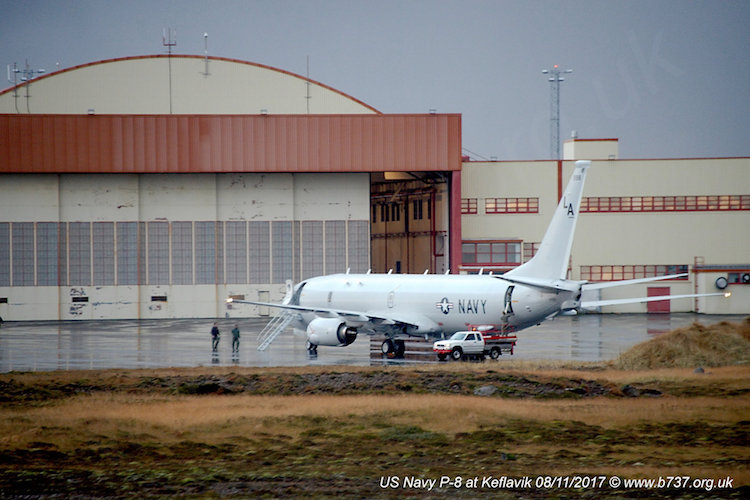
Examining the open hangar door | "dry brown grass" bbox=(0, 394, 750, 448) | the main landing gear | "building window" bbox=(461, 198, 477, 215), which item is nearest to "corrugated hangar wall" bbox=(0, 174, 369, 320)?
the open hangar door

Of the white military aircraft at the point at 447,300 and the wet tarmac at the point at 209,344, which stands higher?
the white military aircraft at the point at 447,300

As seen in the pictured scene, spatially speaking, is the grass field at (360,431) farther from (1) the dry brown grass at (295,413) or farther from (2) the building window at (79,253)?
(2) the building window at (79,253)

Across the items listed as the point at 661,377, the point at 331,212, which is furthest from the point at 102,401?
the point at 331,212

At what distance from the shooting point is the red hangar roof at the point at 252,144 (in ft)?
267

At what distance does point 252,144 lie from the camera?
81938mm

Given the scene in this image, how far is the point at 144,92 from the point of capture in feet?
280

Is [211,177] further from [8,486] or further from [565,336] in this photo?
[8,486]

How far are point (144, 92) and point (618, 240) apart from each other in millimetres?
42244

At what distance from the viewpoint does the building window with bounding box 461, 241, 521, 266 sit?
84875mm

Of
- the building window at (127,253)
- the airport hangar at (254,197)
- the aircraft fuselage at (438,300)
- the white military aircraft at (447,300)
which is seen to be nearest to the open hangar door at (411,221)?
the airport hangar at (254,197)

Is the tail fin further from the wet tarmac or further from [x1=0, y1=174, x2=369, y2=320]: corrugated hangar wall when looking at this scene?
[x1=0, y1=174, x2=369, y2=320]: corrugated hangar wall

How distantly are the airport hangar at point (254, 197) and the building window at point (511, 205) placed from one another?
12cm

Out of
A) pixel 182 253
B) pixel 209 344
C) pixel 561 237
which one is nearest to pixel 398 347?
pixel 561 237

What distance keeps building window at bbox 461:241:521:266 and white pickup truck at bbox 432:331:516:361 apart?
35.1 m
